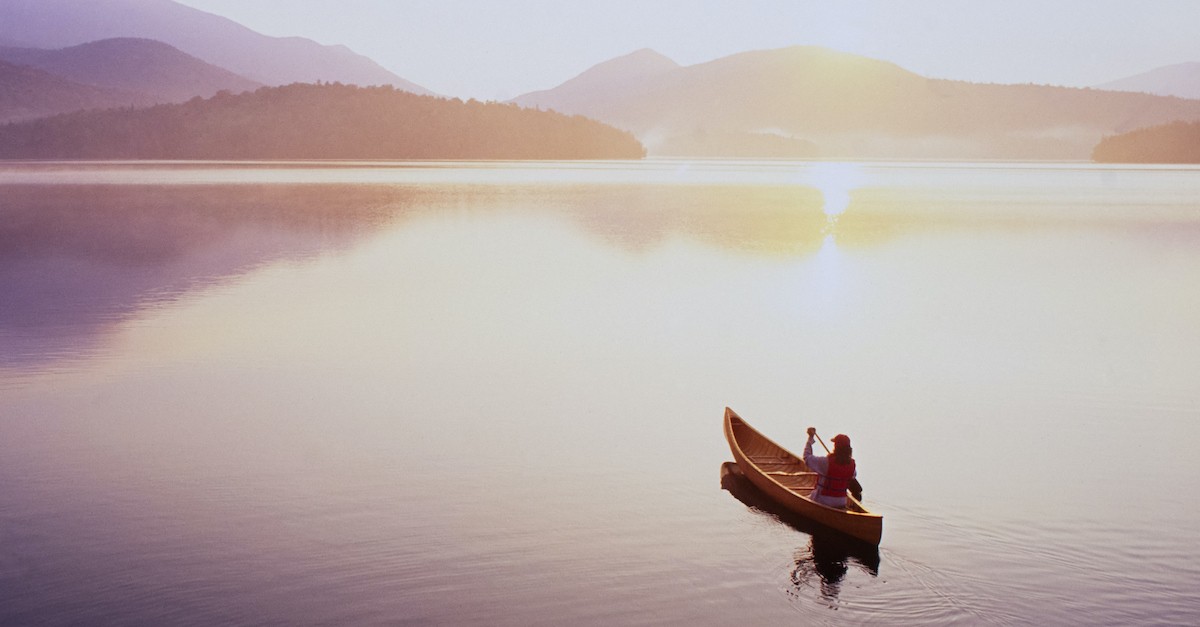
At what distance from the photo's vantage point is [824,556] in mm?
11984

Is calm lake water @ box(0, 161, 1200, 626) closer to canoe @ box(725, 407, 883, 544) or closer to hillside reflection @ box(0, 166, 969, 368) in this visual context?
canoe @ box(725, 407, 883, 544)

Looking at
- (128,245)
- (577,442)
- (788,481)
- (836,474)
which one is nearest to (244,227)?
(128,245)

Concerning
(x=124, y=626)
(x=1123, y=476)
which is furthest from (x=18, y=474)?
(x=1123, y=476)

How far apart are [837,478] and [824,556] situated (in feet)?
3.40

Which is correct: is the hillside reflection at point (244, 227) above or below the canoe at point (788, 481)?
above

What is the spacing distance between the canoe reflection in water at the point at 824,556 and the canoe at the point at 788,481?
3.7 inches

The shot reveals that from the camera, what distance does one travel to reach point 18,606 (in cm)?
1006

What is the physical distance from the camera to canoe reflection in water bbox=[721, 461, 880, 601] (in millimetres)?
11305

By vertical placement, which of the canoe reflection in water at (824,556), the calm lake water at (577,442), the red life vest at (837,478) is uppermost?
the red life vest at (837,478)

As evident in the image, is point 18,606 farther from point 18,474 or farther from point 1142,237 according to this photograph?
point 1142,237

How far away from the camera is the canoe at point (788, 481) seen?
39.2 feet

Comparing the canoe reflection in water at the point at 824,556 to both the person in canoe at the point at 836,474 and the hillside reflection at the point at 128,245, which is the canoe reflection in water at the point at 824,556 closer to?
the person in canoe at the point at 836,474

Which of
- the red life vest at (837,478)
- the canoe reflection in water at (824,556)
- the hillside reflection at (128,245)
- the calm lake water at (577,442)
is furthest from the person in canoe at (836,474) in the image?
the hillside reflection at (128,245)

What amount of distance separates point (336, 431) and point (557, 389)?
491 centimetres
